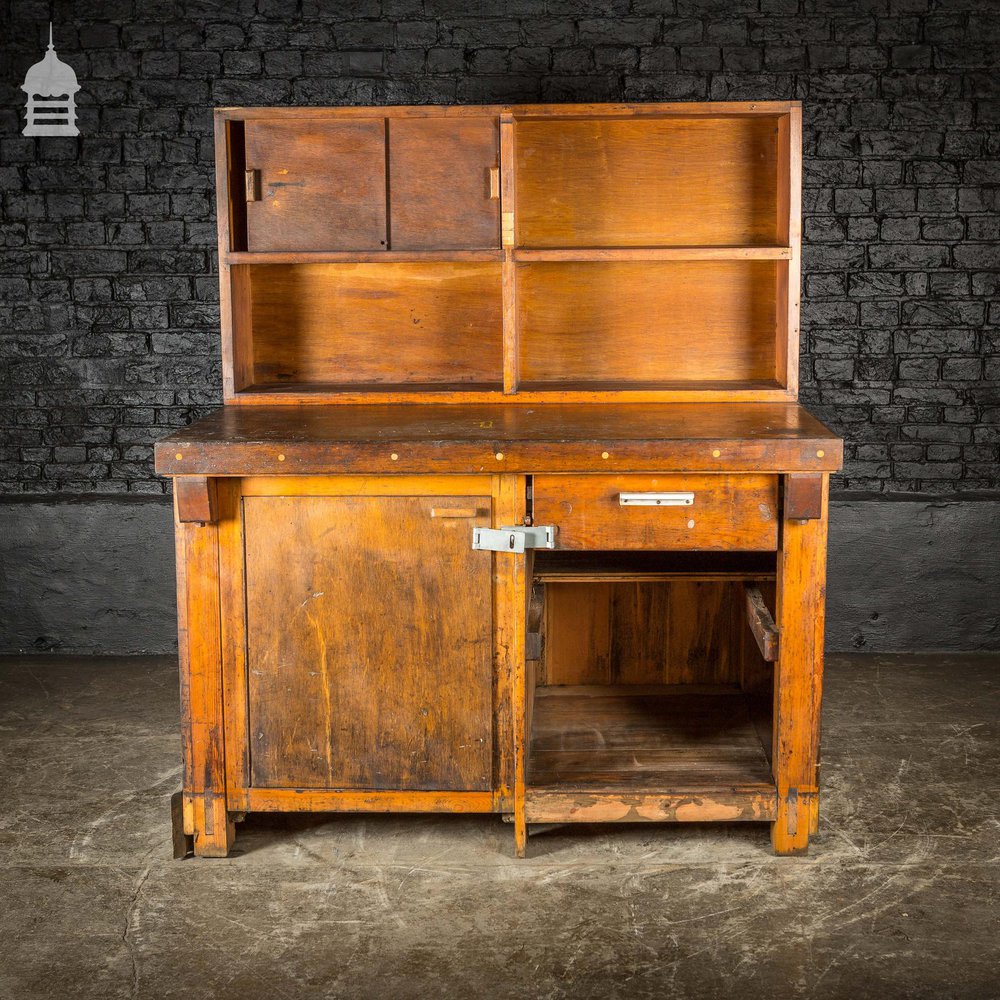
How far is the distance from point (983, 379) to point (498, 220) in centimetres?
192

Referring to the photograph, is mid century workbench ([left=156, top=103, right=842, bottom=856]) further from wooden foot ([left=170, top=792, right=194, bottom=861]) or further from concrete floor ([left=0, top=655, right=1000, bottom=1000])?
concrete floor ([left=0, top=655, right=1000, bottom=1000])

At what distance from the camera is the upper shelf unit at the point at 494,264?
3752mm

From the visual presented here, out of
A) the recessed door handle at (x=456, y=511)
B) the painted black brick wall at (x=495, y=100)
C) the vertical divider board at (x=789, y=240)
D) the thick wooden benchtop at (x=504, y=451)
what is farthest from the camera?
the painted black brick wall at (x=495, y=100)

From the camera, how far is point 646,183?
12.5ft

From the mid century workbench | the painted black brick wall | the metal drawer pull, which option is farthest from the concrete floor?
the painted black brick wall

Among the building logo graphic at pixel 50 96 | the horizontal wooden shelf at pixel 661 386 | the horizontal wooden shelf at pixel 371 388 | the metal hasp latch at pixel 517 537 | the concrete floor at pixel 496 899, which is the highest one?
the building logo graphic at pixel 50 96

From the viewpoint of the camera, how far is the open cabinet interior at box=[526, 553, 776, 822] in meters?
3.10

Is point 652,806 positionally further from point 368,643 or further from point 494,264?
point 494,264

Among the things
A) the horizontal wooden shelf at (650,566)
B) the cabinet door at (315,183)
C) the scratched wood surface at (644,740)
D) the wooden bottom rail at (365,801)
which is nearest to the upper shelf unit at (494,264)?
the cabinet door at (315,183)

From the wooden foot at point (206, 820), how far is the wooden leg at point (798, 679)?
130 cm

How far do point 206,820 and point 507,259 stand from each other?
1633 millimetres

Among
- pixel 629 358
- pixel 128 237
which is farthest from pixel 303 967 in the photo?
pixel 128 237

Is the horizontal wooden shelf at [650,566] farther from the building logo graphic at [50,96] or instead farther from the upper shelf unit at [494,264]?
the building logo graphic at [50,96]

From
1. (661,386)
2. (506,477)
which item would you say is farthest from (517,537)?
(661,386)
